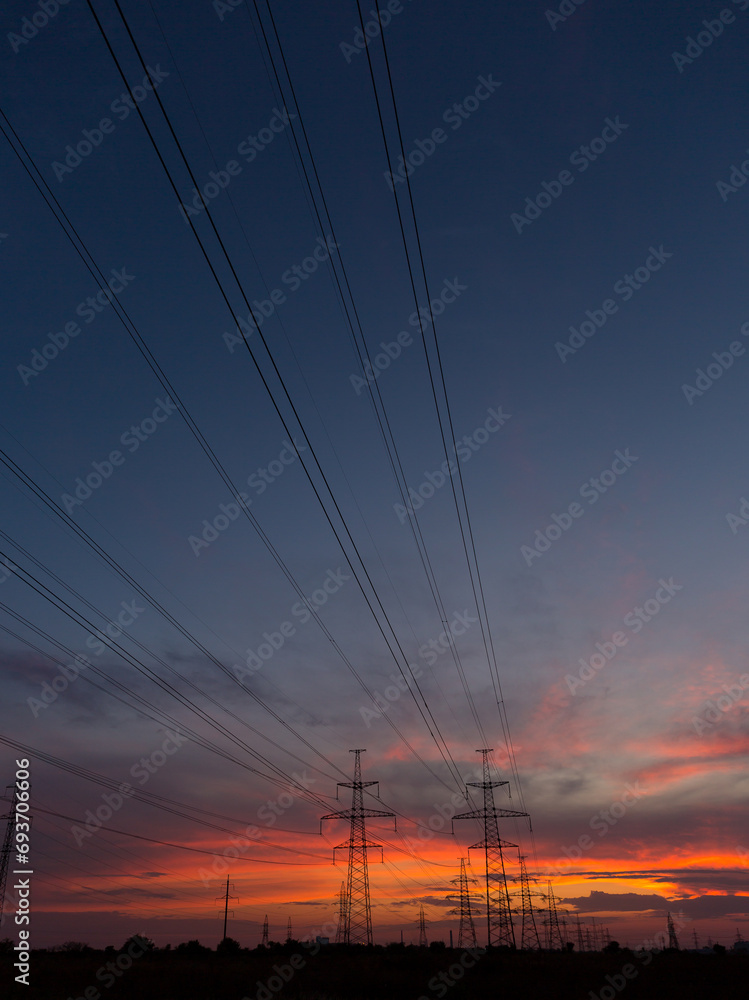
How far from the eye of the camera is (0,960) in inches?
2516

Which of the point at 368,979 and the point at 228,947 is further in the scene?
the point at 228,947

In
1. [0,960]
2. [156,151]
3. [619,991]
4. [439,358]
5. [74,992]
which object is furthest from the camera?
[0,960]

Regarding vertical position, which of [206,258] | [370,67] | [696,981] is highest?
[370,67]

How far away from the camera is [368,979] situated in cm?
5331

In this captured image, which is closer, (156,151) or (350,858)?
(156,151)

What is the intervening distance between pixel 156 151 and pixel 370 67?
327cm

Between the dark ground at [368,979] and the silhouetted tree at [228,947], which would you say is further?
the silhouetted tree at [228,947]

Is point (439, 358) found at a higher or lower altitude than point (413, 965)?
higher

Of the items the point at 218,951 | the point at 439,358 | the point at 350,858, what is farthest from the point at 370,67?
the point at 218,951

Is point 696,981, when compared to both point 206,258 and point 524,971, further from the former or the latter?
point 206,258

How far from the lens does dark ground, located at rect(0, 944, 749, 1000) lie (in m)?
44.1

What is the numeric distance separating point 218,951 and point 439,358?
92.5 m

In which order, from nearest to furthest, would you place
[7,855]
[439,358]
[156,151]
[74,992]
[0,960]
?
[156,151] → [439,358] → [74,992] → [7,855] → [0,960]

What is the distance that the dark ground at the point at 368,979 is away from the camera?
145ft
